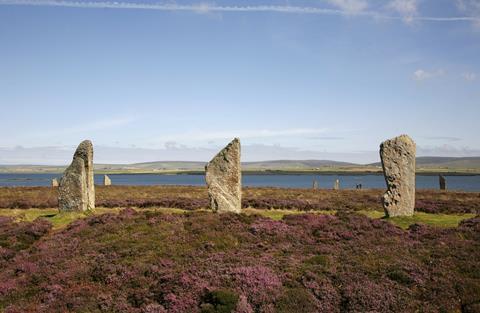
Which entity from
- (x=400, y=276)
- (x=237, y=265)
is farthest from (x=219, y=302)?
(x=400, y=276)

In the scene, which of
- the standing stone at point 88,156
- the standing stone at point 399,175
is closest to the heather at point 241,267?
the standing stone at point 399,175

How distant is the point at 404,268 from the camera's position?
12.9 m

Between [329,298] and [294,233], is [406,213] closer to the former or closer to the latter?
[294,233]

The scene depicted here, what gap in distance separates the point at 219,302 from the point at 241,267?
2119mm

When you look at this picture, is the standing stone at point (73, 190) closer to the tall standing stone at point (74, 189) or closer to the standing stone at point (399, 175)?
the tall standing stone at point (74, 189)

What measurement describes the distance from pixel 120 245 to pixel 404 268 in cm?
1059

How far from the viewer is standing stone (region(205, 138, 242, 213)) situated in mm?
22859

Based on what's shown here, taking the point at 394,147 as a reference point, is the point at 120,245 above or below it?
below

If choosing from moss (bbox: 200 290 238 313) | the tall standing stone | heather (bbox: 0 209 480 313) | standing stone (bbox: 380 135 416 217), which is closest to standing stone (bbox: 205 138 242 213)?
heather (bbox: 0 209 480 313)

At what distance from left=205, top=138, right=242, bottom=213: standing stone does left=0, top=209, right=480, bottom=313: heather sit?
11.3 feet

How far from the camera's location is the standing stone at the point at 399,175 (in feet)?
73.7

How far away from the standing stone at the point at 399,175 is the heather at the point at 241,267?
3682 mm

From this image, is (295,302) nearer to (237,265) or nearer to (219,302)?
(219,302)

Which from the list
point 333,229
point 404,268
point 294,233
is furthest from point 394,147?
point 404,268
